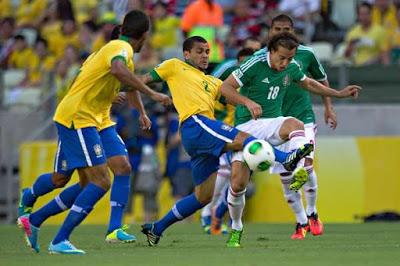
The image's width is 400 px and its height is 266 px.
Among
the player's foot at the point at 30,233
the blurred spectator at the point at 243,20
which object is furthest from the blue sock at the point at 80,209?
the blurred spectator at the point at 243,20

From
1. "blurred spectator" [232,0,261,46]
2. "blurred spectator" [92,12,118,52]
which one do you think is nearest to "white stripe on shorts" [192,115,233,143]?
"blurred spectator" [232,0,261,46]

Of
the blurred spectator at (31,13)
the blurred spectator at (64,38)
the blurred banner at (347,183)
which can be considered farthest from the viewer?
the blurred spectator at (31,13)

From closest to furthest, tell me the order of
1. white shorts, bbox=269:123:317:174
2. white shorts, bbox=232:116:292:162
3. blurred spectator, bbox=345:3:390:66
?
white shorts, bbox=232:116:292:162 → white shorts, bbox=269:123:317:174 → blurred spectator, bbox=345:3:390:66

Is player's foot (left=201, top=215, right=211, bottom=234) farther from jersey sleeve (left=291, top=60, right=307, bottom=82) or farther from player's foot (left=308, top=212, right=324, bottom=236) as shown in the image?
jersey sleeve (left=291, top=60, right=307, bottom=82)

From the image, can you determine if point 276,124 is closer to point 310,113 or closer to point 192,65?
point 192,65

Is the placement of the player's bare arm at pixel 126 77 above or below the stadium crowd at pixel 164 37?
below

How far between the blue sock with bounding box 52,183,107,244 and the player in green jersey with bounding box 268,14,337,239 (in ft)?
9.72

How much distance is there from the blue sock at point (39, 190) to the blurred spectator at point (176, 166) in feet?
26.1

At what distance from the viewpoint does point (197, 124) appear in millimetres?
13016

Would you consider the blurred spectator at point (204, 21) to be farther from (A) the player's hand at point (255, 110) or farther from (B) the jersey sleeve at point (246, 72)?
(A) the player's hand at point (255, 110)

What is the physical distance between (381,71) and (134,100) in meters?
8.93

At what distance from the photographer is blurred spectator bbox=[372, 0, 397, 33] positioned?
22.2m

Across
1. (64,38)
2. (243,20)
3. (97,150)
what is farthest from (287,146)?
(64,38)

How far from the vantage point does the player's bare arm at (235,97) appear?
41.3ft
